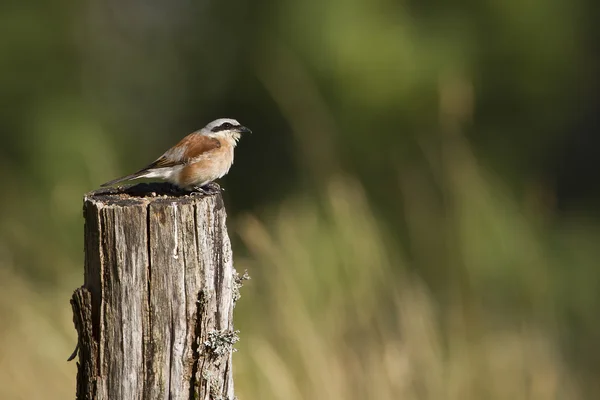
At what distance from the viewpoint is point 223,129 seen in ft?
14.3

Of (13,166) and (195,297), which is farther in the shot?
(13,166)

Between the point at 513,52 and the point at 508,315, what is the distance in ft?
15.5

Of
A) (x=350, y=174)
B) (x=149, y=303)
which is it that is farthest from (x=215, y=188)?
(x=350, y=174)

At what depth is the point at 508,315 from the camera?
15.7 feet

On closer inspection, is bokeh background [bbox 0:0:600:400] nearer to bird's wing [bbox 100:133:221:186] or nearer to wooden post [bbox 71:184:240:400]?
bird's wing [bbox 100:133:221:186]

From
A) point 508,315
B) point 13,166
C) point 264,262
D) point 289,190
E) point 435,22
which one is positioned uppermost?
point 435,22

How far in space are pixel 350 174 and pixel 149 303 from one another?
17.0 feet

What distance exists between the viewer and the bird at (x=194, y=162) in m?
3.78

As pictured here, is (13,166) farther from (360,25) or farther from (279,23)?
(360,25)

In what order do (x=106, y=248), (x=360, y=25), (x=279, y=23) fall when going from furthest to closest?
(x=279, y=23), (x=360, y=25), (x=106, y=248)

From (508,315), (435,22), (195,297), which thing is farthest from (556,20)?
(195,297)

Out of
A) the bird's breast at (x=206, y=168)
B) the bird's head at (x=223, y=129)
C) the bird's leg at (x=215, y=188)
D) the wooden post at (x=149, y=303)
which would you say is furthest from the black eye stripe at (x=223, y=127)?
the wooden post at (x=149, y=303)

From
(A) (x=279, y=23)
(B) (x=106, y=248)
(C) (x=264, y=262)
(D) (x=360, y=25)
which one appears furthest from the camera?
(A) (x=279, y=23)

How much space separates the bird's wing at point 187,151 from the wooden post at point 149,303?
138 cm
